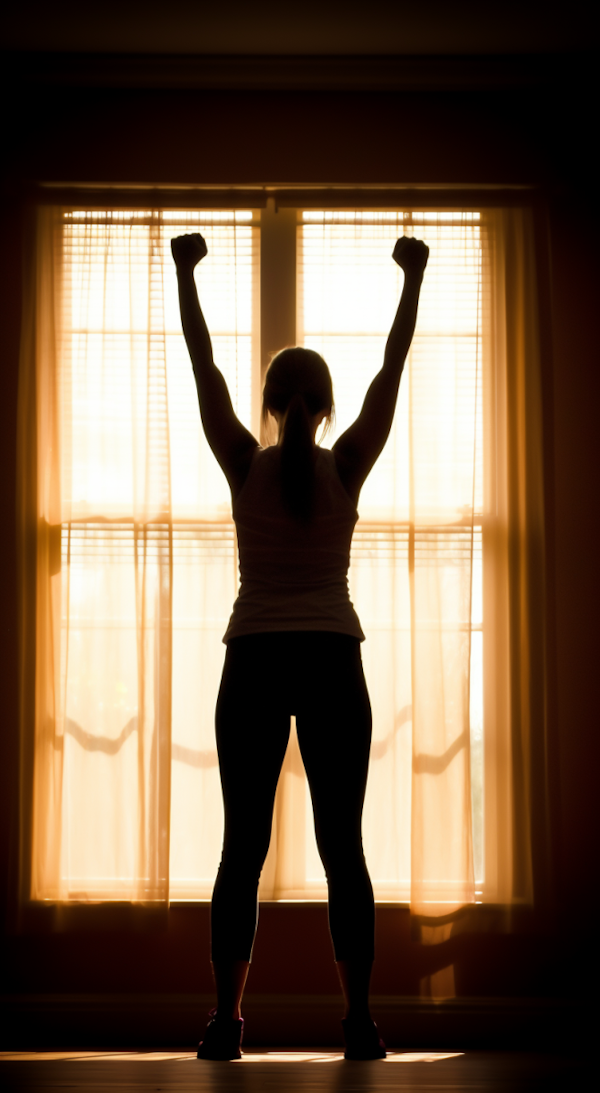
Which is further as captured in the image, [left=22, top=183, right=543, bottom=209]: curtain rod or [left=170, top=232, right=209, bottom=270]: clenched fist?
[left=22, top=183, right=543, bottom=209]: curtain rod

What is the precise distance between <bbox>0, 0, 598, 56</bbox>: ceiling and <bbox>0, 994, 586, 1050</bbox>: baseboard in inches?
109

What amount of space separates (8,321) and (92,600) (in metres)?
0.92

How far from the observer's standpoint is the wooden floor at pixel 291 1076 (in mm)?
970

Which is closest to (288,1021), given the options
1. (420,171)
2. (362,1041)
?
(362,1041)

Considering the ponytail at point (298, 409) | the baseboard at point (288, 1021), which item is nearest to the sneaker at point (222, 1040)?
the ponytail at point (298, 409)

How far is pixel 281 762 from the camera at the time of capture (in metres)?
1.33

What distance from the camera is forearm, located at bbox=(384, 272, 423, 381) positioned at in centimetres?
146

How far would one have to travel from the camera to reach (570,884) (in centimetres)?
242

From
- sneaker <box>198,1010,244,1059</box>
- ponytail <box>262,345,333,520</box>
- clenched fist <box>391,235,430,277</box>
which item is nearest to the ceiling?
clenched fist <box>391,235,430,277</box>

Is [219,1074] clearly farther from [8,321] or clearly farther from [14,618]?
[8,321]

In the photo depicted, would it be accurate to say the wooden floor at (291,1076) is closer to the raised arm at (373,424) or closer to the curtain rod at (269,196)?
the raised arm at (373,424)

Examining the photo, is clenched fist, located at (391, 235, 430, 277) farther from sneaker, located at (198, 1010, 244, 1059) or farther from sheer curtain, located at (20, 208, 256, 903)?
sneaker, located at (198, 1010, 244, 1059)

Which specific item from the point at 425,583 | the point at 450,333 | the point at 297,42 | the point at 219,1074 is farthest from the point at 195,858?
the point at 297,42

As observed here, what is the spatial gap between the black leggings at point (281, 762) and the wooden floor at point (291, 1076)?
0.20 metres
